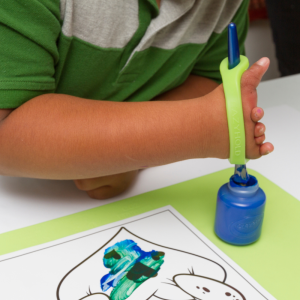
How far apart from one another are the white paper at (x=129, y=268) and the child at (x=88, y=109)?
85 millimetres

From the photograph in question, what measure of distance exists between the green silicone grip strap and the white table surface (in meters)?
0.16

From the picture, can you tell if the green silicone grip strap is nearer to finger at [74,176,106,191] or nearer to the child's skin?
the child's skin

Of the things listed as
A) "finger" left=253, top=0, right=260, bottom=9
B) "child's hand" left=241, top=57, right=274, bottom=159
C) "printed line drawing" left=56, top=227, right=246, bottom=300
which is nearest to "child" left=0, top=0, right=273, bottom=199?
"child's hand" left=241, top=57, right=274, bottom=159

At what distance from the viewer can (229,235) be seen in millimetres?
431

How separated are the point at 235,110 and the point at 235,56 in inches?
2.4

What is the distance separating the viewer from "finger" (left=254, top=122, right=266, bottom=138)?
406 millimetres

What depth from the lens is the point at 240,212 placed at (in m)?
0.42

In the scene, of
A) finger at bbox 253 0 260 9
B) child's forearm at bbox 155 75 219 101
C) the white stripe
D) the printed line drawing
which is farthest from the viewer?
finger at bbox 253 0 260 9

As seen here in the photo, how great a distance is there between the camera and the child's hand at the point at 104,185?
524mm

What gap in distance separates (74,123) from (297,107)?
0.52 metres

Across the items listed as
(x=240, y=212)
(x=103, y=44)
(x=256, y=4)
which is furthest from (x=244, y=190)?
(x=256, y=4)

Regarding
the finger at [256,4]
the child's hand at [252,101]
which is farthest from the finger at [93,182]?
the finger at [256,4]

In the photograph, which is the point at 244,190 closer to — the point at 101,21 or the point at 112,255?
the point at 112,255

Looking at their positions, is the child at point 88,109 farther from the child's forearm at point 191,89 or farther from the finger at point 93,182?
the child's forearm at point 191,89
